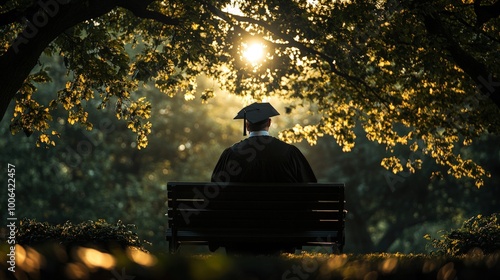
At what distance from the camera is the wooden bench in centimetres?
855

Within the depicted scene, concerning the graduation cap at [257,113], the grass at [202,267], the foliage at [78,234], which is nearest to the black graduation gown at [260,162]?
the graduation cap at [257,113]

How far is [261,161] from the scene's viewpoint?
32.9 ft

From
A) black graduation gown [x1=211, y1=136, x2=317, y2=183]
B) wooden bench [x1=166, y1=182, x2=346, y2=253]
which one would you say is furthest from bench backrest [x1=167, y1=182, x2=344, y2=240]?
black graduation gown [x1=211, y1=136, x2=317, y2=183]

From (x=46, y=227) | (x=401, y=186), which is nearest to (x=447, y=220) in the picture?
(x=401, y=186)

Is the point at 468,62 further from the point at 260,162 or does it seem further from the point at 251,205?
the point at 251,205

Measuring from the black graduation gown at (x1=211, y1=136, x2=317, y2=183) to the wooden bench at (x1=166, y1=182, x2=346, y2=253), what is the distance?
1369mm

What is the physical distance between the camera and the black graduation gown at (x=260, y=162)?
10008 millimetres

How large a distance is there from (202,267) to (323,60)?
13.7 meters

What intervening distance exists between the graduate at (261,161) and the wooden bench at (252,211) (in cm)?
137

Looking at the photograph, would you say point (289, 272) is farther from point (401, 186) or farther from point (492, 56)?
point (401, 186)

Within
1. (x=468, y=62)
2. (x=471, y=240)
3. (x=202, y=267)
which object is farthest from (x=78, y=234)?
(x=202, y=267)

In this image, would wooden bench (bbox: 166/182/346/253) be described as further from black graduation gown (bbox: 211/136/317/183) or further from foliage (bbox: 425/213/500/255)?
foliage (bbox: 425/213/500/255)

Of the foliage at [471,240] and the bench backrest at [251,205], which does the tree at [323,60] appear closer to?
the foliage at [471,240]

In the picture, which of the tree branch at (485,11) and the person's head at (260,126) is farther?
the tree branch at (485,11)
